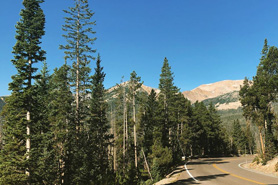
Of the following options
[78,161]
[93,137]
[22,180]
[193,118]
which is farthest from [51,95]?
[193,118]

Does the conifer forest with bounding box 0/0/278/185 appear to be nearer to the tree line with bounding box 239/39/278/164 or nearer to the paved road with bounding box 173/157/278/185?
the tree line with bounding box 239/39/278/164

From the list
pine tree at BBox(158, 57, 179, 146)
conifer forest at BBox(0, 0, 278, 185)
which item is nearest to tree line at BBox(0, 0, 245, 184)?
conifer forest at BBox(0, 0, 278, 185)

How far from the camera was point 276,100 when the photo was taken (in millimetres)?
27406

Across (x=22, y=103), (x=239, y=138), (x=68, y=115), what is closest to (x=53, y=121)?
(x=68, y=115)

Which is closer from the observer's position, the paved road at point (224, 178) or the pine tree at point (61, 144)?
the paved road at point (224, 178)

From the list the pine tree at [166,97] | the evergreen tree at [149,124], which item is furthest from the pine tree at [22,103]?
the pine tree at [166,97]

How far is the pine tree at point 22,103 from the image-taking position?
14.2m

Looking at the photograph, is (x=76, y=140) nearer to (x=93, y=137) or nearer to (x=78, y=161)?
(x=78, y=161)

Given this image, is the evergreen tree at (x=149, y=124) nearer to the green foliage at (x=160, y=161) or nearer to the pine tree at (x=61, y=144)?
the green foliage at (x=160, y=161)

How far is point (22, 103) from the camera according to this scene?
15.5m

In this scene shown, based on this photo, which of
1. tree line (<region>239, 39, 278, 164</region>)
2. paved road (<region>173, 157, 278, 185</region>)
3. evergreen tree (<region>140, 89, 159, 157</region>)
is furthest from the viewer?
evergreen tree (<region>140, 89, 159, 157</region>)

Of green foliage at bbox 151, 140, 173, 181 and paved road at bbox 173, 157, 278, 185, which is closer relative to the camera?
paved road at bbox 173, 157, 278, 185

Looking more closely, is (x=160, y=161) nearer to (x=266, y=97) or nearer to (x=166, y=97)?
(x=166, y=97)

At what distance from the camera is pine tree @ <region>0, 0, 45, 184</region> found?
14.2m
